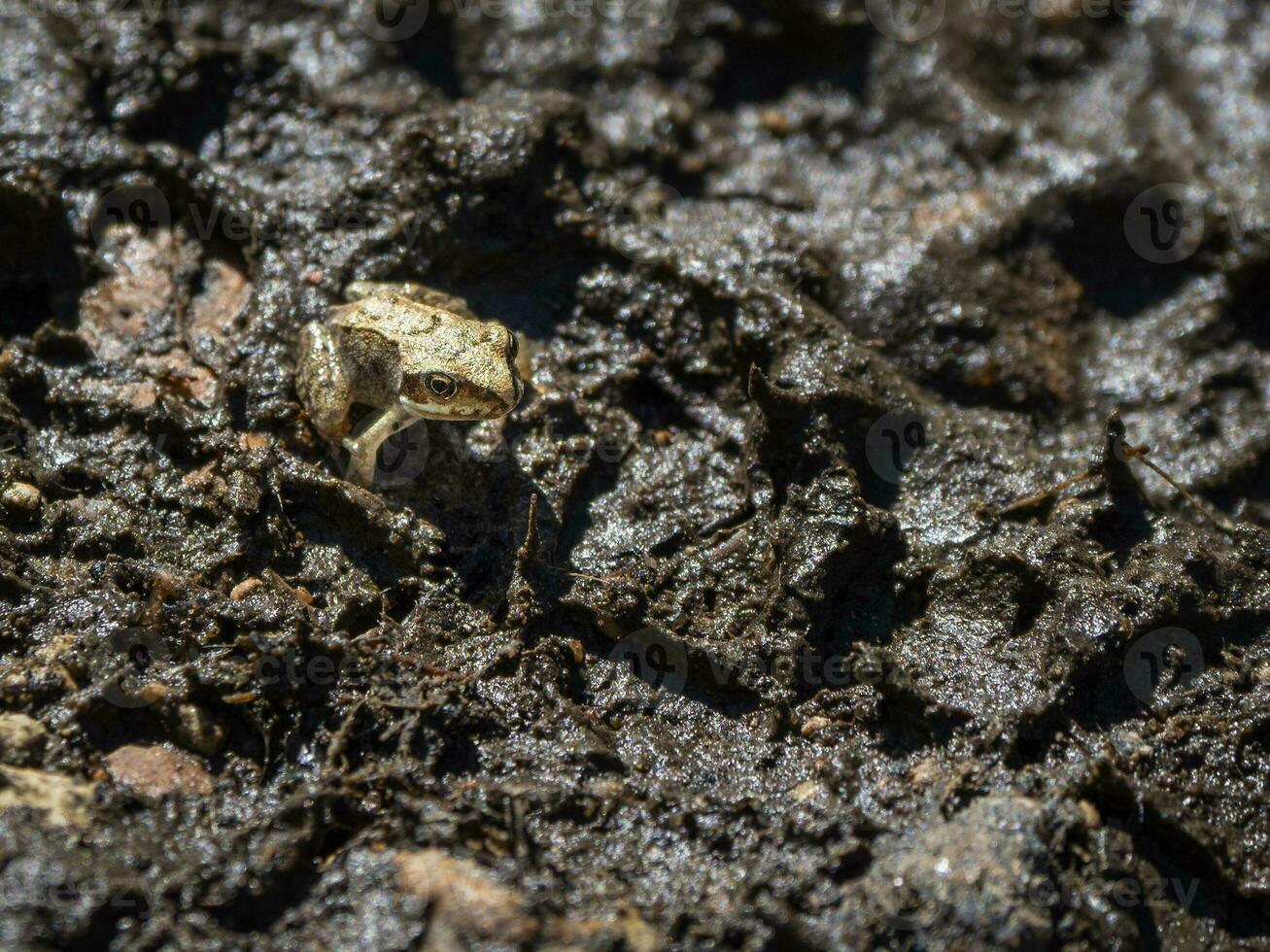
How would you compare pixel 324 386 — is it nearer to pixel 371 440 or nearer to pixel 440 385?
pixel 371 440

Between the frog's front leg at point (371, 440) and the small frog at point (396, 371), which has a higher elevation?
the small frog at point (396, 371)

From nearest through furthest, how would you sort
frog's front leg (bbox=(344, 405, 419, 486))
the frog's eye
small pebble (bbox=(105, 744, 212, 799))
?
small pebble (bbox=(105, 744, 212, 799)) < the frog's eye < frog's front leg (bbox=(344, 405, 419, 486))

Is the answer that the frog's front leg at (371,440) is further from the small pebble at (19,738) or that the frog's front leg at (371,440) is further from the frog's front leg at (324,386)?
the small pebble at (19,738)

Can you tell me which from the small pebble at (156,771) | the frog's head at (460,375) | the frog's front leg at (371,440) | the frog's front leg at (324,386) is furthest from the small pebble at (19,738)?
the frog's head at (460,375)

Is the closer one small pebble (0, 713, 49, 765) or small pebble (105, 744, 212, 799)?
small pebble (0, 713, 49, 765)

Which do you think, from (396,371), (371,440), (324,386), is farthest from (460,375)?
(324,386)

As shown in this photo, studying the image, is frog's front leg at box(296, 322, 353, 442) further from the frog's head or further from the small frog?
the frog's head

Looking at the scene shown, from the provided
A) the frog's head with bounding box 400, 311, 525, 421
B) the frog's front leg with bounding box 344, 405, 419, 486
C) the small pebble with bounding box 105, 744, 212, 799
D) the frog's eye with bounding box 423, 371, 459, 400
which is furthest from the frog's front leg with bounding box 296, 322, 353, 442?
the small pebble with bounding box 105, 744, 212, 799

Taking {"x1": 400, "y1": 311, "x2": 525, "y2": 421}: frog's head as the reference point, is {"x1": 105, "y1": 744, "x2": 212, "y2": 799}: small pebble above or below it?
below
